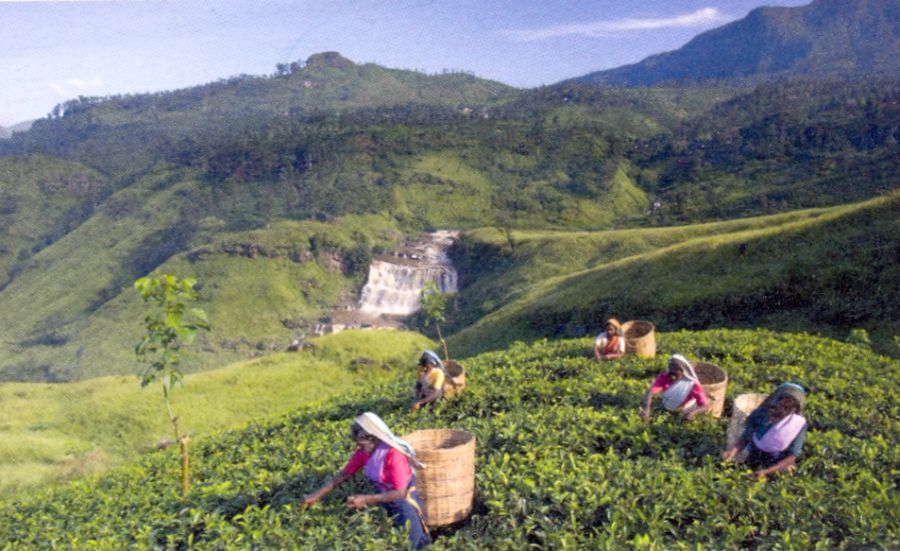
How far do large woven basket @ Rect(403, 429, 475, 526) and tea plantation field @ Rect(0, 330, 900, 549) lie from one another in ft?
0.71

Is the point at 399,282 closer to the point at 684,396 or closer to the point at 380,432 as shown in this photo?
the point at 684,396

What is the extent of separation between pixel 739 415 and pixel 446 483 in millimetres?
4079

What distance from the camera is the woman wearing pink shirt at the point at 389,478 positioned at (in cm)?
658

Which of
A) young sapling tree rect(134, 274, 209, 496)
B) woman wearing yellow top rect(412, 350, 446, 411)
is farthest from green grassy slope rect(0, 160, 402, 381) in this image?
young sapling tree rect(134, 274, 209, 496)

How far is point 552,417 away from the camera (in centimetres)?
971

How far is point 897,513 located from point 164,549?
7.41 meters

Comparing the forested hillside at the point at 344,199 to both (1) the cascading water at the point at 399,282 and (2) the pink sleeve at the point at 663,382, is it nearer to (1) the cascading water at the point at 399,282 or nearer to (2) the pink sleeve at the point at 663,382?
(1) the cascading water at the point at 399,282

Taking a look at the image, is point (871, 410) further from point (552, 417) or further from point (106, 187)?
point (106, 187)

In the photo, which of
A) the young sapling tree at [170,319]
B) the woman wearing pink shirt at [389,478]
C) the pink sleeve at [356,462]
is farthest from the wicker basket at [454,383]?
the woman wearing pink shirt at [389,478]

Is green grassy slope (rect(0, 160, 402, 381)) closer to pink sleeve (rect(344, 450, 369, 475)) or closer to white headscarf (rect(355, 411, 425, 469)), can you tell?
pink sleeve (rect(344, 450, 369, 475))

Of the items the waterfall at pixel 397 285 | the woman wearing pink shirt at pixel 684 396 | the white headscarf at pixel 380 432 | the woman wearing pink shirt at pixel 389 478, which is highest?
the white headscarf at pixel 380 432

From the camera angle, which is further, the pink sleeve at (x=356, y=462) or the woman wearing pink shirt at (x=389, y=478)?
the pink sleeve at (x=356, y=462)

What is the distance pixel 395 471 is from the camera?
6703 millimetres

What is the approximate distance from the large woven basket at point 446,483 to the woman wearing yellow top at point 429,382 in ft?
13.3
